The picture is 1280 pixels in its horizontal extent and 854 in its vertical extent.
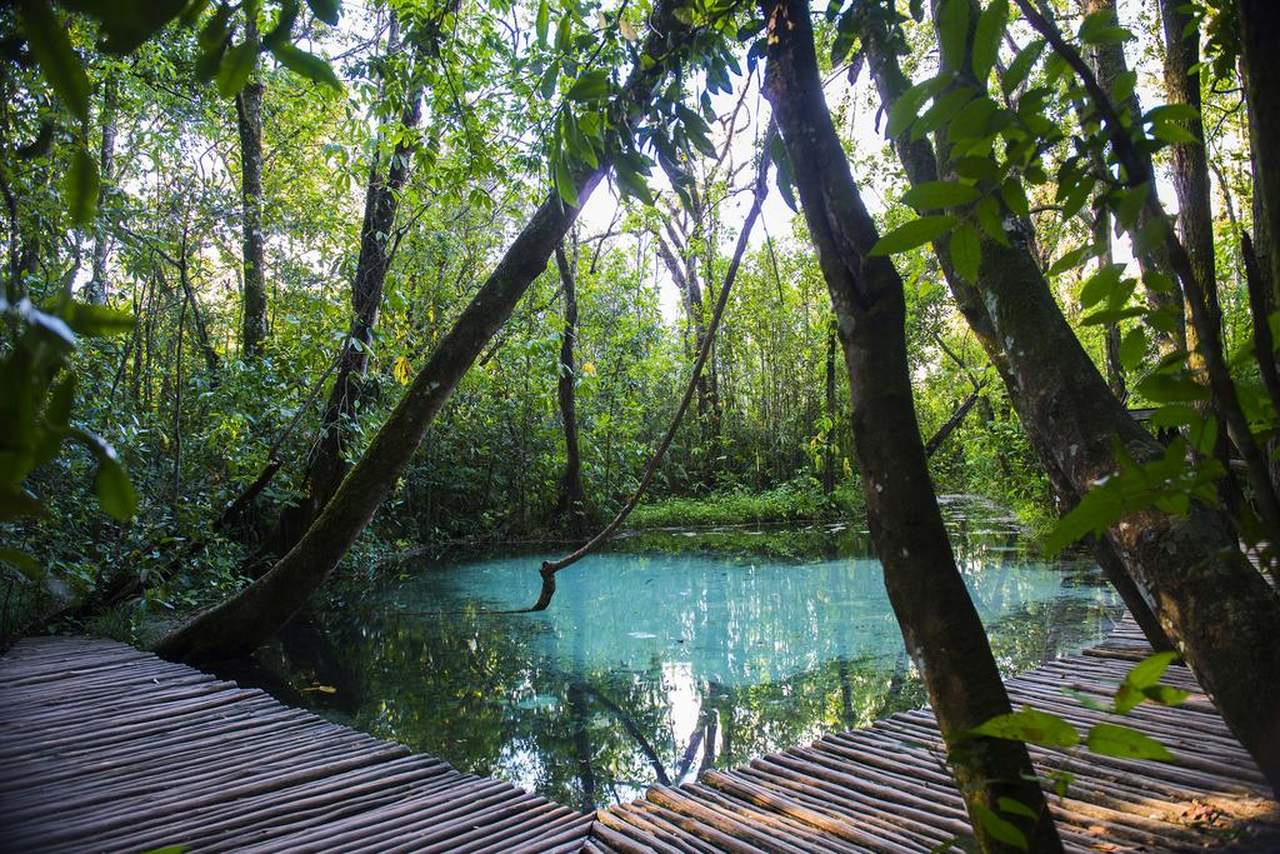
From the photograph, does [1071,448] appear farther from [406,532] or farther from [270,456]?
[406,532]

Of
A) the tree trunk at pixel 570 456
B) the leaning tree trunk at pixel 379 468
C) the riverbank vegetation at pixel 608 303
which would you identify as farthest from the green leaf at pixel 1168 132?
the tree trunk at pixel 570 456

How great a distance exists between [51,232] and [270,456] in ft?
5.79

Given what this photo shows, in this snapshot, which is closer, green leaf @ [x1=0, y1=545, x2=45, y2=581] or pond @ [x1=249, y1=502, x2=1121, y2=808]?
green leaf @ [x1=0, y1=545, x2=45, y2=581]

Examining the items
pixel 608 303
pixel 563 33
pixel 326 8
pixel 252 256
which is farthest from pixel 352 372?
pixel 608 303

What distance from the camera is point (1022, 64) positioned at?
0.62 meters

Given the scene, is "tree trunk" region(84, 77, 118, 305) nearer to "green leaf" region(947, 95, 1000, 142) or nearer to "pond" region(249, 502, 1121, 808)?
"pond" region(249, 502, 1121, 808)

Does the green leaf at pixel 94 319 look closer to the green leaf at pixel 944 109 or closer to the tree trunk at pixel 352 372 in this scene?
the green leaf at pixel 944 109

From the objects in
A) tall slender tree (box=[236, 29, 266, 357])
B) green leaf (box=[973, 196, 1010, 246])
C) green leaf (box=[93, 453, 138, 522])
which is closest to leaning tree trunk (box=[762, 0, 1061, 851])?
green leaf (box=[973, 196, 1010, 246])

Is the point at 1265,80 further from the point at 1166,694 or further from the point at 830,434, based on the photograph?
the point at 830,434

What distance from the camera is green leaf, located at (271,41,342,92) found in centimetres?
50

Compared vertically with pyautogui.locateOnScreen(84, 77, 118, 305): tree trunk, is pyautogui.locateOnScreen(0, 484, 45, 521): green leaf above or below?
below

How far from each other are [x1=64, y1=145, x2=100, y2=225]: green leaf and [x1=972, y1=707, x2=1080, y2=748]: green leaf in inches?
23.6

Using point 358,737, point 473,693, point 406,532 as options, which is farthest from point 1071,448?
point 406,532

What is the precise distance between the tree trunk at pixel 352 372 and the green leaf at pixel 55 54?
14.8 ft
